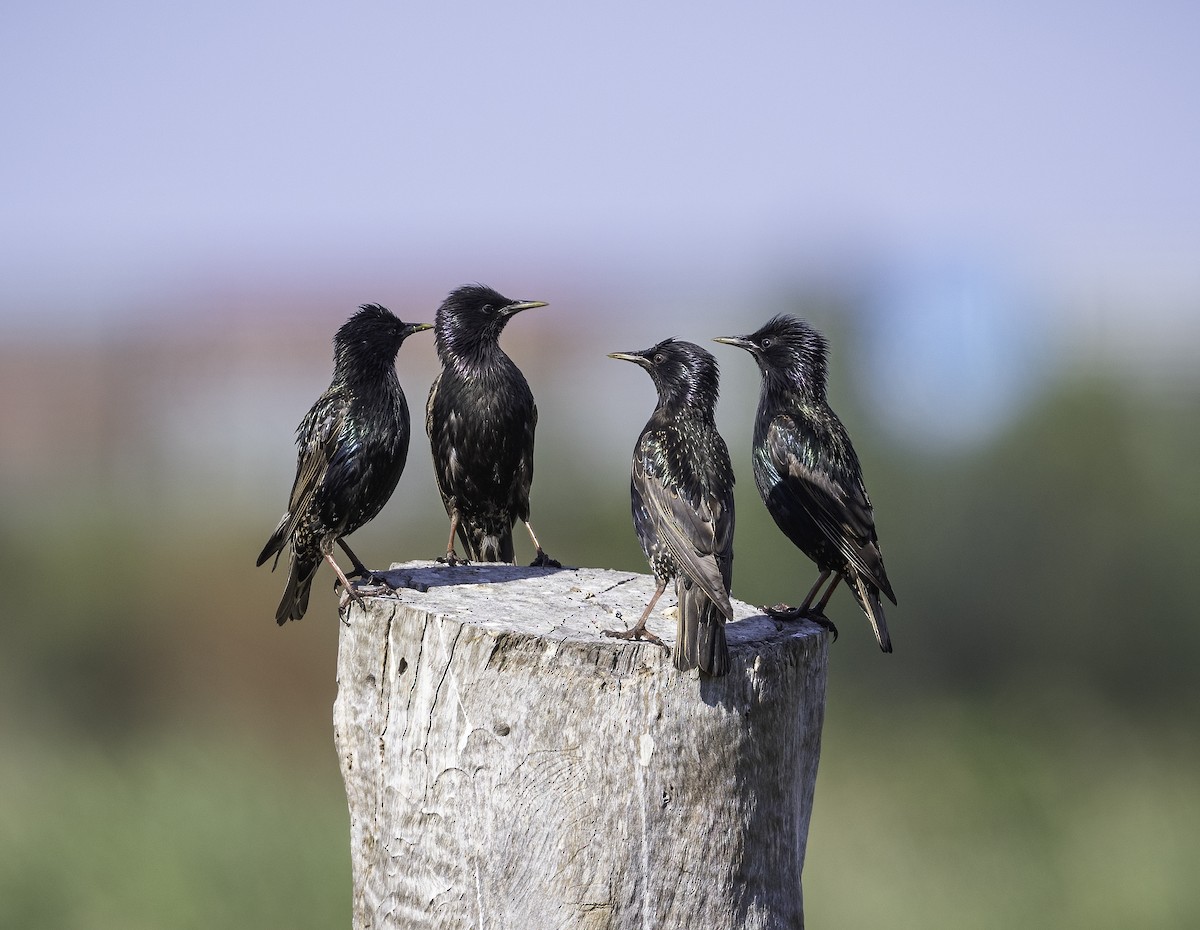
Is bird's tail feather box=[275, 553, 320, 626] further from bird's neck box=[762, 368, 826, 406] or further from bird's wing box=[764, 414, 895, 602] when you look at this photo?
bird's neck box=[762, 368, 826, 406]

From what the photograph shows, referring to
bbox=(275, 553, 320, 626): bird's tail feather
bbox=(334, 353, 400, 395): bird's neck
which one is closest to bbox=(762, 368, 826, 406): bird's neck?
bbox=(334, 353, 400, 395): bird's neck

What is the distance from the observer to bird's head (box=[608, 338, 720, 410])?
4.21m

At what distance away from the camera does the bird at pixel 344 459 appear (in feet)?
14.7

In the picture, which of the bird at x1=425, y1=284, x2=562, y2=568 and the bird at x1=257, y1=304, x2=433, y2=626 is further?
the bird at x1=425, y1=284, x2=562, y2=568

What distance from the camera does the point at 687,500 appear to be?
3.82 meters

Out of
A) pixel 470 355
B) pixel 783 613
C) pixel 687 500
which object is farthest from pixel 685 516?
pixel 470 355

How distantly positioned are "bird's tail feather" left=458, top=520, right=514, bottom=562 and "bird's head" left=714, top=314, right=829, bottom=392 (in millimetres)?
1390

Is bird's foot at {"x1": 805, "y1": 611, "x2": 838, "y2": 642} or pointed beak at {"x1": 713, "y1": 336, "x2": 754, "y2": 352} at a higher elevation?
pointed beak at {"x1": 713, "y1": 336, "x2": 754, "y2": 352}

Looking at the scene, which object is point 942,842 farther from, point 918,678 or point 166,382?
point 166,382

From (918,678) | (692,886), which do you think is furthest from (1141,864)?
(692,886)

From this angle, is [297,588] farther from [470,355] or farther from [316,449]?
[470,355]

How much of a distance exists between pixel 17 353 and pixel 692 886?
27.6 meters

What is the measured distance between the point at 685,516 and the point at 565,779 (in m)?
1.04

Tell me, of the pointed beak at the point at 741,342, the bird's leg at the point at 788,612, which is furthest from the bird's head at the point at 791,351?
the bird's leg at the point at 788,612
